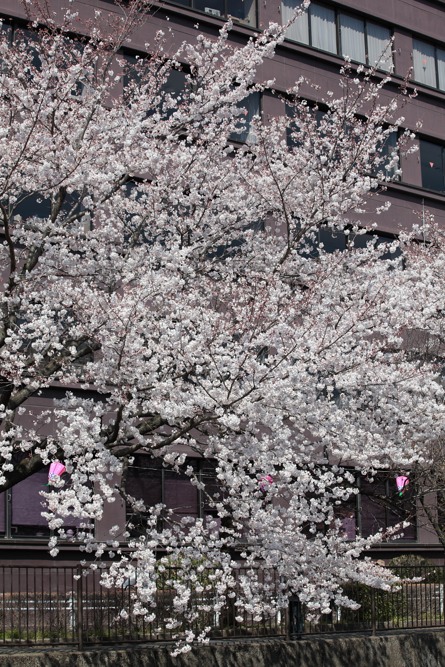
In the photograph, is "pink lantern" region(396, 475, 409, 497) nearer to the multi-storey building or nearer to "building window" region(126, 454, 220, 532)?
the multi-storey building

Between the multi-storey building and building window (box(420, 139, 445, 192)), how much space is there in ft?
0.12

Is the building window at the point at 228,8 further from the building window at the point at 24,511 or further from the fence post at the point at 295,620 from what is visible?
the fence post at the point at 295,620

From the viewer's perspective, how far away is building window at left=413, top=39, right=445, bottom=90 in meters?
37.4

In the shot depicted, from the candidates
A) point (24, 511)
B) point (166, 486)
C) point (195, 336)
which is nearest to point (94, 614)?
point (195, 336)

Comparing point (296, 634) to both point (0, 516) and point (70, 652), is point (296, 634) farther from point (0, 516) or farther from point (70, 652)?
point (0, 516)

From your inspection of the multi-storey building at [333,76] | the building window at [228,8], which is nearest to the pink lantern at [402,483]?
the multi-storey building at [333,76]

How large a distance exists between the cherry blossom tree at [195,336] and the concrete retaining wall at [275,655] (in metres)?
0.67

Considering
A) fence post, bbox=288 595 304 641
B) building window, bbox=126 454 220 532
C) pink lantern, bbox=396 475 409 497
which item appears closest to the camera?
fence post, bbox=288 595 304 641

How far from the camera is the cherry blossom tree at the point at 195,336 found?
1225 centimetres

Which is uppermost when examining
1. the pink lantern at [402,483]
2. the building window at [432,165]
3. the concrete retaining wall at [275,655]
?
the building window at [432,165]

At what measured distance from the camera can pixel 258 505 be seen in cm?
1295

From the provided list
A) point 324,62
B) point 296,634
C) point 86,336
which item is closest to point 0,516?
point 296,634

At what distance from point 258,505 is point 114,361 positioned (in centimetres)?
255

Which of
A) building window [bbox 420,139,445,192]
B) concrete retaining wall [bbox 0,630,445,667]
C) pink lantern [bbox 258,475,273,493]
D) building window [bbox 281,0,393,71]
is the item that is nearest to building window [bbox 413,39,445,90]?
building window [bbox 281,0,393,71]
